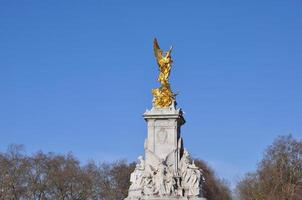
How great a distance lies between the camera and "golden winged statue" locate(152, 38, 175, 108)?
35562 millimetres

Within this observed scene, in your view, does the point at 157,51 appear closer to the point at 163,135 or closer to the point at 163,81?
the point at 163,81

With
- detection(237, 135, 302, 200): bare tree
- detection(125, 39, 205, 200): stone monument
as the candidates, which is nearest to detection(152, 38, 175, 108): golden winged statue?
detection(125, 39, 205, 200): stone monument

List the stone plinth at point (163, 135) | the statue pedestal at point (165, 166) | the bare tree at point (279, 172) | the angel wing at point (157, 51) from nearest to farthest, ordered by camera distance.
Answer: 1. the statue pedestal at point (165, 166)
2. the stone plinth at point (163, 135)
3. the angel wing at point (157, 51)
4. the bare tree at point (279, 172)

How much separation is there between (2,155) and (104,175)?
11.1 metres

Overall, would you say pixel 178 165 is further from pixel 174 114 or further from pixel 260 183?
pixel 260 183

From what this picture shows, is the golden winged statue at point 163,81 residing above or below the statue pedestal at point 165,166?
above

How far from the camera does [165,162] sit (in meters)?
34.3

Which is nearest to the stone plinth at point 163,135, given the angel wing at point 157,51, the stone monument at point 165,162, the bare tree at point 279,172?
the stone monument at point 165,162

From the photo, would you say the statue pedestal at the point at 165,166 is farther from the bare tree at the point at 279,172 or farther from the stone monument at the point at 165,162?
the bare tree at the point at 279,172

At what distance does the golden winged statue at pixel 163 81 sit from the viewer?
35562 millimetres


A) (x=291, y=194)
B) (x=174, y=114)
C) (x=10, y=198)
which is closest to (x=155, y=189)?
(x=174, y=114)

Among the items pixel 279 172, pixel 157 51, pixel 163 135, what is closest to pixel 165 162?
pixel 163 135

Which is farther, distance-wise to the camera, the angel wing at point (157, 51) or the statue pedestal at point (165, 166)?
the angel wing at point (157, 51)

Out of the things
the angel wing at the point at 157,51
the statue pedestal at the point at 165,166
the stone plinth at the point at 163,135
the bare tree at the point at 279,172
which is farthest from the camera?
the bare tree at the point at 279,172
